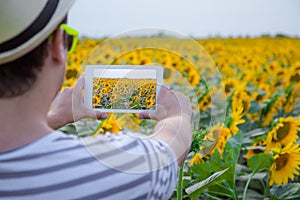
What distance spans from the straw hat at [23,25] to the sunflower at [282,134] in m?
1.46

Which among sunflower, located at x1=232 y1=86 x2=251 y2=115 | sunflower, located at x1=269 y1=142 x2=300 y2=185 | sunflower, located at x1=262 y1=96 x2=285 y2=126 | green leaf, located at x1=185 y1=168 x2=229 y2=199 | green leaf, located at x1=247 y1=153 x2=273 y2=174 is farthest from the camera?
sunflower, located at x1=262 y1=96 x2=285 y2=126

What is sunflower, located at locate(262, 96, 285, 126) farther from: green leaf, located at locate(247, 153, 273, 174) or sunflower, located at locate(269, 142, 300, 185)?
green leaf, located at locate(247, 153, 273, 174)

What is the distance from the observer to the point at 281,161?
6.84ft

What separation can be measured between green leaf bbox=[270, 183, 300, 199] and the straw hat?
Result: 120 cm

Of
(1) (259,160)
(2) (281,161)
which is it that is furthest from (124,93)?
(2) (281,161)

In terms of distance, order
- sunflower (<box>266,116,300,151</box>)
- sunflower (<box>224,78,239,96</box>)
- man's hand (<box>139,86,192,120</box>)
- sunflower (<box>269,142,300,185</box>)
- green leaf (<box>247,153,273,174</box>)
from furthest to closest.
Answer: sunflower (<box>224,78,239,96</box>)
sunflower (<box>266,116,300,151</box>)
sunflower (<box>269,142,300,185</box>)
green leaf (<box>247,153,273,174</box>)
man's hand (<box>139,86,192,120</box>)

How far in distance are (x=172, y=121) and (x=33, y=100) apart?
186 millimetres

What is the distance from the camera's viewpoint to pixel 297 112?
10.9ft

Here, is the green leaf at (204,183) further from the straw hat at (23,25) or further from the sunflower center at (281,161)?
the straw hat at (23,25)

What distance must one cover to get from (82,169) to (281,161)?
50.5 inches

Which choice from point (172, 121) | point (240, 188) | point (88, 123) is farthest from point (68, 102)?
point (240, 188)

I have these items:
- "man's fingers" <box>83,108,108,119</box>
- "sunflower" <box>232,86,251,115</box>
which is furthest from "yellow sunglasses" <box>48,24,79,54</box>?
"sunflower" <box>232,86,251,115</box>

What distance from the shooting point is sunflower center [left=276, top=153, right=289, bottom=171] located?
6.79 ft

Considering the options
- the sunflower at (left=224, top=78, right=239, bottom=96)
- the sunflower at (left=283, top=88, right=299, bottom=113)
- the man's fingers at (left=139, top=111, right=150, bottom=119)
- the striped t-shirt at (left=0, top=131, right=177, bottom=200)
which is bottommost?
the sunflower at (left=283, top=88, right=299, bottom=113)
